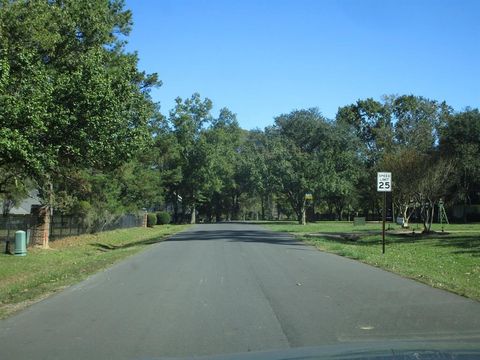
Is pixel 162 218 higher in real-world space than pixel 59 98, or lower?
lower

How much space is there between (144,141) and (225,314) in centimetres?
1386

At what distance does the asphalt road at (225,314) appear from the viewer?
692cm

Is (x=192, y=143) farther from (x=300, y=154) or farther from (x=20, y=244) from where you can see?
(x=20, y=244)

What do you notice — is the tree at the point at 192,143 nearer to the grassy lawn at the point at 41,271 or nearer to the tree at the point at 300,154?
the tree at the point at 300,154

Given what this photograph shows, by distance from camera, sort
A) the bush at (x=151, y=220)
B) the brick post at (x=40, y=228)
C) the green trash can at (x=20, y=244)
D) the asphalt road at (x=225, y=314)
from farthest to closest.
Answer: the bush at (x=151, y=220) < the brick post at (x=40, y=228) < the green trash can at (x=20, y=244) < the asphalt road at (x=225, y=314)

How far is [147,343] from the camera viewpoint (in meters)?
6.98

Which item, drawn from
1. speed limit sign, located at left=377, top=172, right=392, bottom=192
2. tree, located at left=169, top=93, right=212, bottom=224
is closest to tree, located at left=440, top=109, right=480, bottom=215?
tree, located at left=169, top=93, right=212, bottom=224

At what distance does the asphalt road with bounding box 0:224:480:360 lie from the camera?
692 centimetres

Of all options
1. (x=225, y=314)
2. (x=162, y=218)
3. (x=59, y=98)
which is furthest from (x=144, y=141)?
(x=162, y=218)

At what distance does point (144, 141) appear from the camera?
21859 millimetres

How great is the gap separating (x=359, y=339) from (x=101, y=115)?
13673mm

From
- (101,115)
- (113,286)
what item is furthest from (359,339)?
(101,115)

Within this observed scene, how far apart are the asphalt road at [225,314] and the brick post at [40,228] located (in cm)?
1459

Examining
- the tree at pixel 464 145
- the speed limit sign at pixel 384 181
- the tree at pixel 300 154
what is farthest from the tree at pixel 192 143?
the speed limit sign at pixel 384 181
